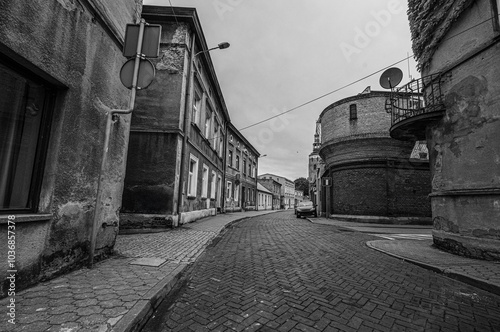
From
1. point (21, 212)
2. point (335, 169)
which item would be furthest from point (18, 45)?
point (335, 169)

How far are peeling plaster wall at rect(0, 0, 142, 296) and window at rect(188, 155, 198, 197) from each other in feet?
23.8

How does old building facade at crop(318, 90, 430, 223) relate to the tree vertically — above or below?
below

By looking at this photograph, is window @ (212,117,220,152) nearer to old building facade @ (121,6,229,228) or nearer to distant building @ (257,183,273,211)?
old building facade @ (121,6,229,228)

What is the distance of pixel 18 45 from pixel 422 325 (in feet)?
18.0

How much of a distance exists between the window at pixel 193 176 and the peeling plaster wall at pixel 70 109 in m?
7.26

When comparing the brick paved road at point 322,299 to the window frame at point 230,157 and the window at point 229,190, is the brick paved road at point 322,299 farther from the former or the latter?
the window frame at point 230,157

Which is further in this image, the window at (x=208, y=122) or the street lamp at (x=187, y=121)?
the window at (x=208, y=122)

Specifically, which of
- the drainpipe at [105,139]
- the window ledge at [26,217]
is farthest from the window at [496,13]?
the window ledge at [26,217]

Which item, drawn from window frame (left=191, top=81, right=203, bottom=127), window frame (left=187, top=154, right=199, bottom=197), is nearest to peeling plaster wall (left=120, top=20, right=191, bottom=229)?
window frame (left=191, top=81, right=203, bottom=127)

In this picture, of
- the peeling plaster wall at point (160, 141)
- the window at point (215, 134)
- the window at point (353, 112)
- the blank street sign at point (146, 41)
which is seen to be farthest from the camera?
the window at point (353, 112)

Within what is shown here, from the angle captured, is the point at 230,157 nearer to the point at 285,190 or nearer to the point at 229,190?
the point at 229,190

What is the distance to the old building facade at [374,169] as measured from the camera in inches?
651

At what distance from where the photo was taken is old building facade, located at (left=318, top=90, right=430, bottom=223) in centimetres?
1655

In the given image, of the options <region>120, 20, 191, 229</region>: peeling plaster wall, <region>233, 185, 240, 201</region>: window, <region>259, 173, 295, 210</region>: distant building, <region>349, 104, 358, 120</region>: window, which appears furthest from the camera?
<region>259, 173, 295, 210</region>: distant building
